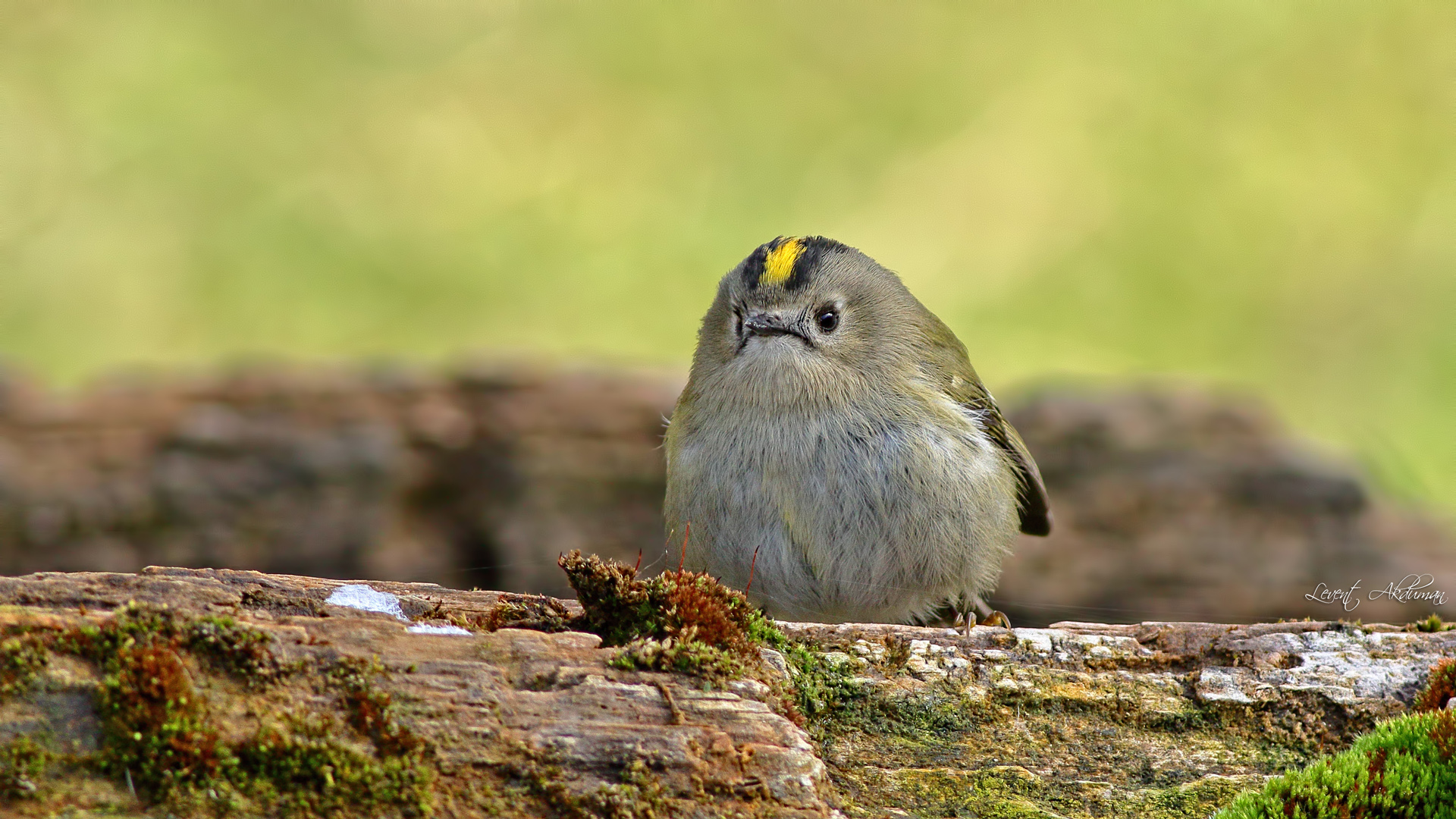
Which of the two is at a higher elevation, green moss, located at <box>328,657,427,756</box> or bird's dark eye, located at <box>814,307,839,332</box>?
bird's dark eye, located at <box>814,307,839,332</box>

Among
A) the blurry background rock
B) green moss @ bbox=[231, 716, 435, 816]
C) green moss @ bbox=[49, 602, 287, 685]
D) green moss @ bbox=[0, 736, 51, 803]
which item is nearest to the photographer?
green moss @ bbox=[0, 736, 51, 803]

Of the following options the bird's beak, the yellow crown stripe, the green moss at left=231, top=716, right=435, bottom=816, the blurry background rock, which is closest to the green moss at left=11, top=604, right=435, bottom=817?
the green moss at left=231, top=716, right=435, bottom=816

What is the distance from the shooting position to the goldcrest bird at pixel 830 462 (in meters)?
4.90

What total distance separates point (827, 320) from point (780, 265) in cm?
36

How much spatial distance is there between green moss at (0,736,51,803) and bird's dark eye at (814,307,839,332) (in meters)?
3.71

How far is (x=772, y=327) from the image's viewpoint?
535 cm

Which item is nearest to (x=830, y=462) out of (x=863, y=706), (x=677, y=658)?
(x=863, y=706)

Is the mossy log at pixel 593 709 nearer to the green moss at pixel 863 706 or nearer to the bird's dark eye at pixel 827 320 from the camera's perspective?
the green moss at pixel 863 706

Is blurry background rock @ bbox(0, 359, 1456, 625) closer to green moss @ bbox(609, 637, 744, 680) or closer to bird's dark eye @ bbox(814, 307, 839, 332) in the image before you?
bird's dark eye @ bbox(814, 307, 839, 332)

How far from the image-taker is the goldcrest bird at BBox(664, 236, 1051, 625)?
16.1 feet

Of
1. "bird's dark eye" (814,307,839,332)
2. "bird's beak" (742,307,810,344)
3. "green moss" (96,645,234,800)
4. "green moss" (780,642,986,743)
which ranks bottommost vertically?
"green moss" (96,645,234,800)

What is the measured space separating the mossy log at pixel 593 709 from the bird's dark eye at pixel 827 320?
1811mm

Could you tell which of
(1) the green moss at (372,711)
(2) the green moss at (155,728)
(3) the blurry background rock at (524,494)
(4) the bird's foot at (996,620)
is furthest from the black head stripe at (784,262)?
(2) the green moss at (155,728)

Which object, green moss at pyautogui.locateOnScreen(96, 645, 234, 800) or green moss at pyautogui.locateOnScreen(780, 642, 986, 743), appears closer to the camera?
green moss at pyautogui.locateOnScreen(96, 645, 234, 800)
